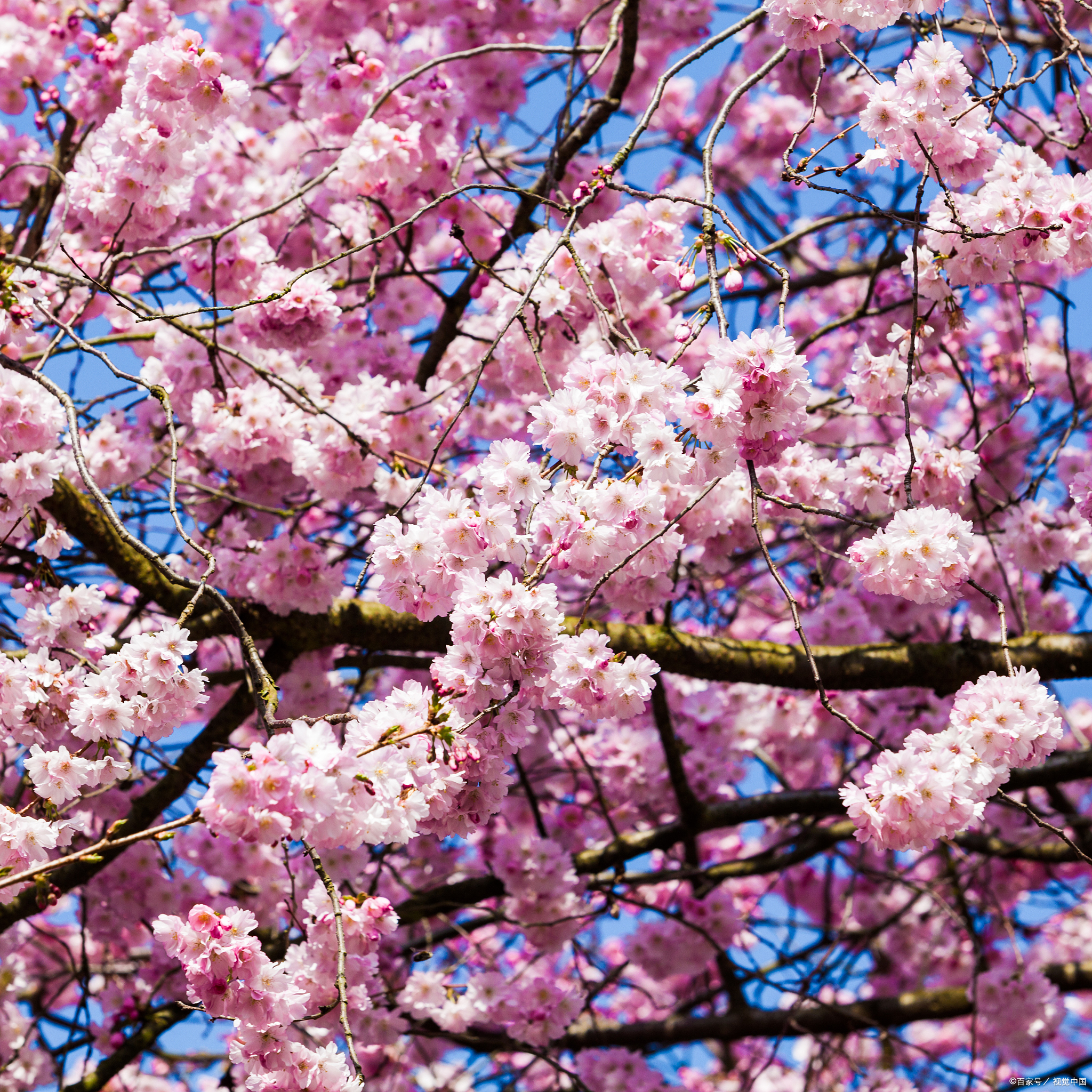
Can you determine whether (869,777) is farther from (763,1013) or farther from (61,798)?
(763,1013)

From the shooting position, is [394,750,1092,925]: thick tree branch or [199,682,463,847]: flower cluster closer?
A: [199,682,463,847]: flower cluster

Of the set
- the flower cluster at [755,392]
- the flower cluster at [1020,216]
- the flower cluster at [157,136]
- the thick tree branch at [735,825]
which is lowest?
the flower cluster at [755,392]

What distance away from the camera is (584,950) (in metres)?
4.19

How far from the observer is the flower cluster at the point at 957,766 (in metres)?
1.92

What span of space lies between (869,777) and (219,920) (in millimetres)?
1144

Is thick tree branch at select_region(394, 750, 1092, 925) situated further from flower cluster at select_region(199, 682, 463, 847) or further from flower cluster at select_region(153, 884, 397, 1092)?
flower cluster at select_region(199, 682, 463, 847)

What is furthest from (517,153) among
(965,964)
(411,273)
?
(965,964)

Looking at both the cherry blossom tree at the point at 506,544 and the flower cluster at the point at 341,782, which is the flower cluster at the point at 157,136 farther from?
the flower cluster at the point at 341,782

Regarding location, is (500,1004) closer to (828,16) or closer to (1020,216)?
(1020,216)

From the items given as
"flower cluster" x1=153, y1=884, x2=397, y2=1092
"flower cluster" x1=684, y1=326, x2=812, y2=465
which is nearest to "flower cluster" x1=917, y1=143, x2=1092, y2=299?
"flower cluster" x1=684, y1=326, x2=812, y2=465

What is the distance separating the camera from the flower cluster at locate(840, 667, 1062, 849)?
6.29 feet

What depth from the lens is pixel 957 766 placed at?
1.93 metres

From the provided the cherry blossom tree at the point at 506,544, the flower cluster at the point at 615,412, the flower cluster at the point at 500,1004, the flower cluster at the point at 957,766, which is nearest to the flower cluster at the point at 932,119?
the cherry blossom tree at the point at 506,544

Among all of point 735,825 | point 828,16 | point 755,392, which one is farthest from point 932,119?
point 735,825
